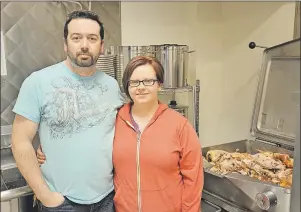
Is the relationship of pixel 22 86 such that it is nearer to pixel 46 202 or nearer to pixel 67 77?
pixel 67 77

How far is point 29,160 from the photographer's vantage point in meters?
0.85

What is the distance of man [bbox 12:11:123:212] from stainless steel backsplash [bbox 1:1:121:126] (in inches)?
1.4

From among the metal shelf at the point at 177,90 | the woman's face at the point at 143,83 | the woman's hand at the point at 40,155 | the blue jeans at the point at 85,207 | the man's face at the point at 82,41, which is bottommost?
the blue jeans at the point at 85,207

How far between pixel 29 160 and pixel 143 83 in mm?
384

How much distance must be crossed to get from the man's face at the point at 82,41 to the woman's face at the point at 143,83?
14 centimetres

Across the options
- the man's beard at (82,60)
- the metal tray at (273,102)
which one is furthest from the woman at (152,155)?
the metal tray at (273,102)

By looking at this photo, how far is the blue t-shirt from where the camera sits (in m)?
0.86

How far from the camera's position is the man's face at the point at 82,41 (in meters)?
0.86

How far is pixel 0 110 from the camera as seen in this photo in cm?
72

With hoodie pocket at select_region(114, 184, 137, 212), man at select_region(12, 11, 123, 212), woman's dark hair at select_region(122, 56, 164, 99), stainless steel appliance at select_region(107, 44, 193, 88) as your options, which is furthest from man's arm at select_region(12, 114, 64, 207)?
stainless steel appliance at select_region(107, 44, 193, 88)

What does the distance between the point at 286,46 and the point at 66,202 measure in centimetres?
96

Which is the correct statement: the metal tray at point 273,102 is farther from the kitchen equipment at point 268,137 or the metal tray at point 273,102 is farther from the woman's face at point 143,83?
the woman's face at point 143,83

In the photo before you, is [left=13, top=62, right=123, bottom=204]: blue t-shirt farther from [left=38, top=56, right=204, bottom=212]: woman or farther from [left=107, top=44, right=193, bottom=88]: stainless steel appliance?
[left=107, top=44, right=193, bottom=88]: stainless steel appliance

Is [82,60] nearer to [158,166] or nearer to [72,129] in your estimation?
[72,129]
